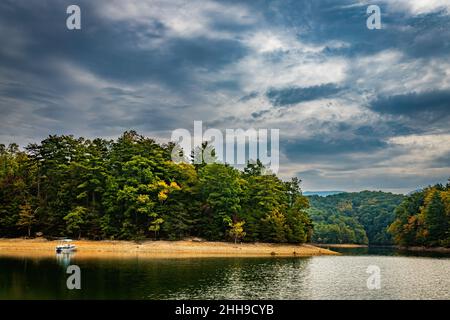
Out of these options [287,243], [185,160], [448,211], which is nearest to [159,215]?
[185,160]

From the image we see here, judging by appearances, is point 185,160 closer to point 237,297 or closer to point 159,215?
point 159,215

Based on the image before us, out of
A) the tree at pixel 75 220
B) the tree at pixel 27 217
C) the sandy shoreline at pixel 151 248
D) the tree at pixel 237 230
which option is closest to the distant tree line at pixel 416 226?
the sandy shoreline at pixel 151 248

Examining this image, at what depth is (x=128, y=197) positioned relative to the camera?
72.7 metres

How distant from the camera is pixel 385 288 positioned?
35.6 m

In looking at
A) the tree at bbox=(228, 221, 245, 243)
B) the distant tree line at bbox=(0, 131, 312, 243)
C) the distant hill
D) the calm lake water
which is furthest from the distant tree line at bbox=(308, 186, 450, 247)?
the calm lake water

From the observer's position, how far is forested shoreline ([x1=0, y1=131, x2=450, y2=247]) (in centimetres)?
7288

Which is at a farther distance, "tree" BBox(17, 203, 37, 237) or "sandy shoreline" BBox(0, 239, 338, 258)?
"tree" BBox(17, 203, 37, 237)

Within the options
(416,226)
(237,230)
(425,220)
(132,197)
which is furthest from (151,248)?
(416,226)

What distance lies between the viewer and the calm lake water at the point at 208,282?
100 feet

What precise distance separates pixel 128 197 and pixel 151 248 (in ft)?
31.1

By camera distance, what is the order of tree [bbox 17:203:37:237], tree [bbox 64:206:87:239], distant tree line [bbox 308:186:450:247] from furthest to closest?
distant tree line [bbox 308:186:450:247]
tree [bbox 17:203:37:237]
tree [bbox 64:206:87:239]

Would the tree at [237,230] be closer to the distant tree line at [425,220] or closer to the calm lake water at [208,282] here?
the calm lake water at [208,282]

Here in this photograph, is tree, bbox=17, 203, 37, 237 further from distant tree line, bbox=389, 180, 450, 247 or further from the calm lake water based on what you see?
distant tree line, bbox=389, 180, 450, 247

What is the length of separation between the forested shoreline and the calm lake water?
82.8 ft
